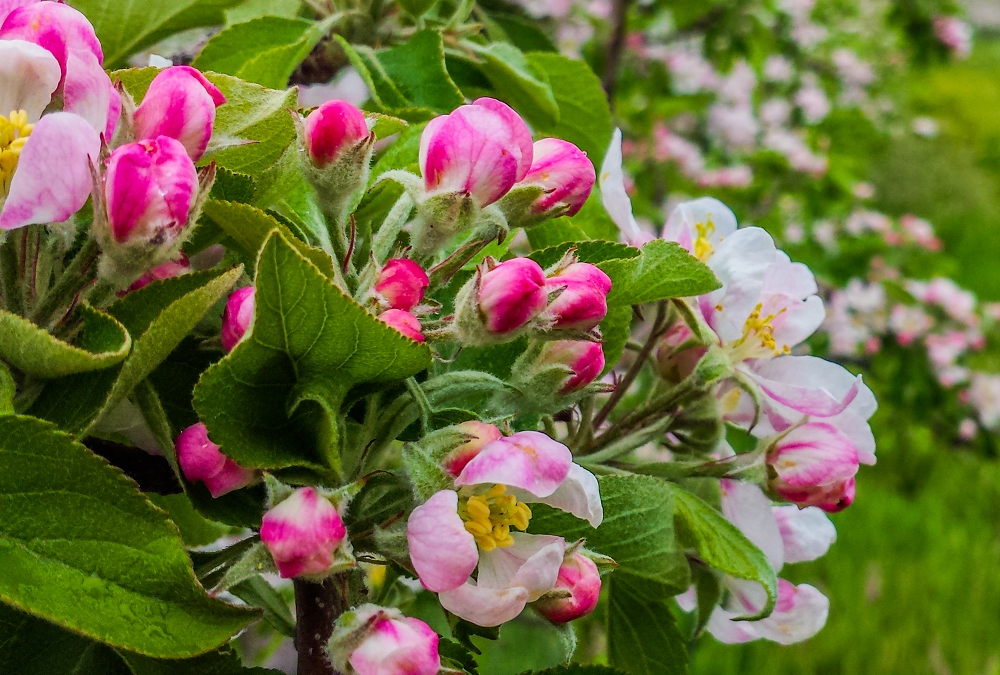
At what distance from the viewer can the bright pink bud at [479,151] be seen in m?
0.44

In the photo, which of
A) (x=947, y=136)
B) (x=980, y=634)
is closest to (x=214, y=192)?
(x=980, y=634)

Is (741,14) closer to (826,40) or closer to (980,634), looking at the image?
(980,634)

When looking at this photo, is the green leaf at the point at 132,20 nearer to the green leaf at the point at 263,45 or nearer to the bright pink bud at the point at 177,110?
the green leaf at the point at 263,45

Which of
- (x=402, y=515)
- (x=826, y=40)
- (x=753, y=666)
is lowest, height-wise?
(x=753, y=666)

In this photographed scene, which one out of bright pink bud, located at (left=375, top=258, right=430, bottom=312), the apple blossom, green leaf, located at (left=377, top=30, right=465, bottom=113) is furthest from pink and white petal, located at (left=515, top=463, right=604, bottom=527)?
green leaf, located at (left=377, top=30, right=465, bottom=113)

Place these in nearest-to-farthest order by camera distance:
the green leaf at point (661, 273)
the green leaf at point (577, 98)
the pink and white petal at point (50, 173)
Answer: the pink and white petal at point (50, 173) < the green leaf at point (661, 273) < the green leaf at point (577, 98)

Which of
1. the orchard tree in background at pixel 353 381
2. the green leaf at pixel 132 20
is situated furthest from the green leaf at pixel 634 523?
the green leaf at pixel 132 20

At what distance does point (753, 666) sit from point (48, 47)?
7.62 feet

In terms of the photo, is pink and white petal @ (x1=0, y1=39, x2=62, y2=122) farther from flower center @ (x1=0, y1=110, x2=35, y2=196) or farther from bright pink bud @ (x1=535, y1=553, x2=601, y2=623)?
bright pink bud @ (x1=535, y1=553, x2=601, y2=623)

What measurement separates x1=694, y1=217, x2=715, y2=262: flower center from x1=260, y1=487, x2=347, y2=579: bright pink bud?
0.33 meters

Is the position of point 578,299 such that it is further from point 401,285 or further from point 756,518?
point 756,518

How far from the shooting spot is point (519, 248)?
0.66 metres

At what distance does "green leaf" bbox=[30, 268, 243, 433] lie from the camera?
0.37 metres

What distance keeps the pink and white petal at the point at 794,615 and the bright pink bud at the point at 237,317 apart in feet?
1.37
